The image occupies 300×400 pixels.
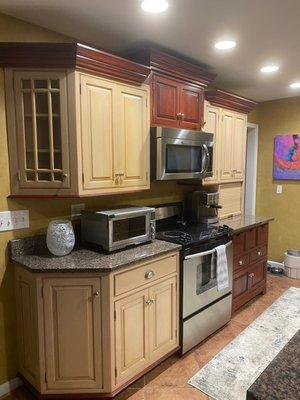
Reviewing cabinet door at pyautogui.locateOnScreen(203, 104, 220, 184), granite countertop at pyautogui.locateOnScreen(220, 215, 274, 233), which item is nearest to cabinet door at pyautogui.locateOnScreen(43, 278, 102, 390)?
granite countertop at pyautogui.locateOnScreen(220, 215, 274, 233)

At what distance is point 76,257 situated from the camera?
1.94 m

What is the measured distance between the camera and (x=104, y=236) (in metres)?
2.01

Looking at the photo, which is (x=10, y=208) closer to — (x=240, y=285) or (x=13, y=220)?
(x=13, y=220)

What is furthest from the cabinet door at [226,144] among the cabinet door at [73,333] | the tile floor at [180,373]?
the cabinet door at [73,333]

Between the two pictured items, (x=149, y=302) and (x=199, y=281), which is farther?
(x=199, y=281)

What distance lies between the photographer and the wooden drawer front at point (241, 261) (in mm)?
2910

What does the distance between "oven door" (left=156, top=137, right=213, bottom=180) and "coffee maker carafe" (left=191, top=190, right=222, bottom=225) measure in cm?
26

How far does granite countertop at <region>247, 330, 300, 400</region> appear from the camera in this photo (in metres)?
0.73

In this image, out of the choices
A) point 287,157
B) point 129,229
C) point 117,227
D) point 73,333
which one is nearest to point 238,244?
point 129,229

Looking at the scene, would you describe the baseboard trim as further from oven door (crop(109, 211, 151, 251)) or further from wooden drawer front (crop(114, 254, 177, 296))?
oven door (crop(109, 211, 151, 251))

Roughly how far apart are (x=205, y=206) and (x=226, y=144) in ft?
2.50

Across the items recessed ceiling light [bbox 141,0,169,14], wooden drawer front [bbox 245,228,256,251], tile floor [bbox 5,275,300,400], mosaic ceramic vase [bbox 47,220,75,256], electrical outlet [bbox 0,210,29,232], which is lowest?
tile floor [bbox 5,275,300,400]

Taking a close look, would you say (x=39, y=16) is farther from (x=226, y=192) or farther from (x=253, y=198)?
(x=253, y=198)

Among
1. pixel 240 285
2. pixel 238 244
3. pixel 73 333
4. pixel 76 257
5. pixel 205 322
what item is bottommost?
pixel 205 322
